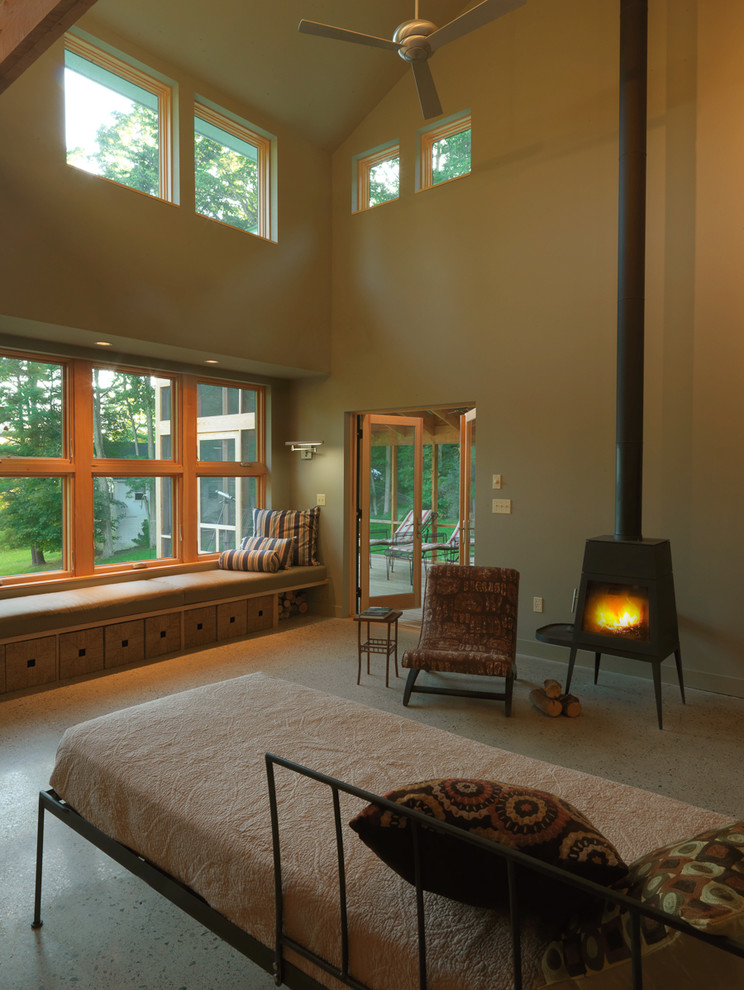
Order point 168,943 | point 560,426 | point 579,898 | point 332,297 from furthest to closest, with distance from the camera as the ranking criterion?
1. point 332,297
2. point 560,426
3. point 168,943
4. point 579,898

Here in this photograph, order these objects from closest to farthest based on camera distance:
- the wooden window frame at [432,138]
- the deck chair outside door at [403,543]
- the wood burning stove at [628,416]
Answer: the wood burning stove at [628,416] < the wooden window frame at [432,138] < the deck chair outside door at [403,543]

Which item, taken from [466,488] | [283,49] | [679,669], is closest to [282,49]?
[283,49]

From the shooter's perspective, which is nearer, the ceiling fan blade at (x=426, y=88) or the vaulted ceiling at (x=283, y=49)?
the ceiling fan blade at (x=426, y=88)

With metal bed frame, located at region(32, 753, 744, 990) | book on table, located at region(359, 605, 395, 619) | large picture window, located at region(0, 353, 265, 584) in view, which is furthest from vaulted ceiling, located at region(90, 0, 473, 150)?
metal bed frame, located at region(32, 753, 744, 990)

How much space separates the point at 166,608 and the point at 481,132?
4.61 metres

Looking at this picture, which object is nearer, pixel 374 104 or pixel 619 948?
pixel 619 948

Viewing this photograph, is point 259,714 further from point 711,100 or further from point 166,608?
point 711,100

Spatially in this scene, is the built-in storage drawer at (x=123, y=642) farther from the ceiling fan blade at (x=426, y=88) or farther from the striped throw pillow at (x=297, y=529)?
the ceiling fan blade at (x=426, y=88)

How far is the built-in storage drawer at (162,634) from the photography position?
4.83 metres

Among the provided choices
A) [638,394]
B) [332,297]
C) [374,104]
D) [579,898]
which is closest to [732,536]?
[638,394]

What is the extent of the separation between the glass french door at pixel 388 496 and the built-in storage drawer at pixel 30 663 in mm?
2874

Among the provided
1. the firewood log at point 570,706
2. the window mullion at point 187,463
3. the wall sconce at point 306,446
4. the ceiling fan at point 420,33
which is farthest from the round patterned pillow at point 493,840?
the wall sconce at point 306,446

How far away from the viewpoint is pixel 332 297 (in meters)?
6.10

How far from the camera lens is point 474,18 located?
9.13 feet
